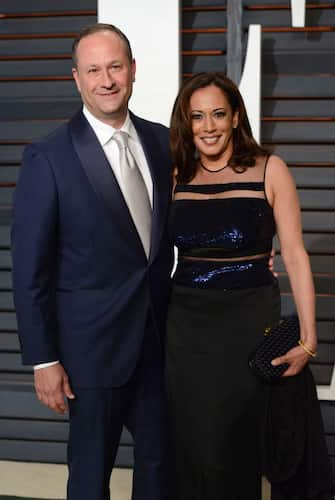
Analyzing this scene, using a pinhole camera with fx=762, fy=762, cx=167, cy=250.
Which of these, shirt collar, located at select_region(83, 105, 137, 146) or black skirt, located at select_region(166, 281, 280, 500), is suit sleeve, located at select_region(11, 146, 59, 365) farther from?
black skirt, located at select_region(166, 281, 280, 500)

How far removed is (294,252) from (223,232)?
25 centimetres

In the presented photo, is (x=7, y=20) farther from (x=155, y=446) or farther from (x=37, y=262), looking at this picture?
(x=155, y=446)

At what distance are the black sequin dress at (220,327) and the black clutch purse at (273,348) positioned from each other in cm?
3

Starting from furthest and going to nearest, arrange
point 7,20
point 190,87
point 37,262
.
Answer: point 7,20 → point 190,87 → point 37,262

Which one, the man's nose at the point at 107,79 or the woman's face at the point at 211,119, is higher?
the man's nose at the point at 107,79

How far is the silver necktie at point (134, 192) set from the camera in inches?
102

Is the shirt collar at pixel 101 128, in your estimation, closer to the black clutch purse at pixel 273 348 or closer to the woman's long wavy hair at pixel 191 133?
the woman's long wavy hair at pixel 191 133

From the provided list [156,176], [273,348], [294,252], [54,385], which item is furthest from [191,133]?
[54,385]

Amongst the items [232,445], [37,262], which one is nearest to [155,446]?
[232,445]

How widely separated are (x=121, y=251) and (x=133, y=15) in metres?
1.68

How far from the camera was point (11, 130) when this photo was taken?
4.18m

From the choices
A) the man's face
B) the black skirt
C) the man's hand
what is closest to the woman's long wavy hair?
the man's face

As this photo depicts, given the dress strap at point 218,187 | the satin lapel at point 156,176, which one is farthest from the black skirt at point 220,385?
the dress strap at point 218,187

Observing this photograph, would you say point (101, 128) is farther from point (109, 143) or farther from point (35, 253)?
point (35, 253)
